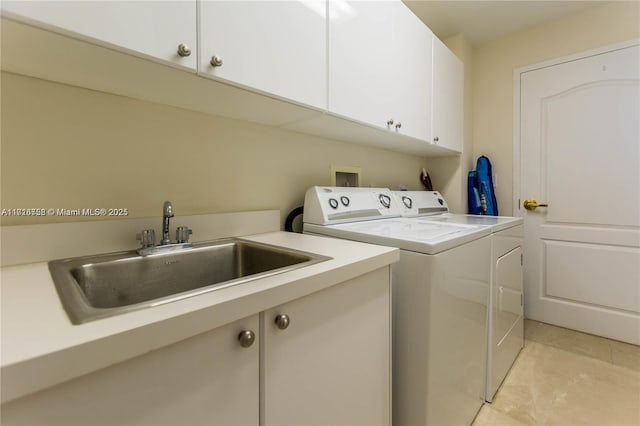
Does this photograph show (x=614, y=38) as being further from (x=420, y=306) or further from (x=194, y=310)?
(x=194, y=310)

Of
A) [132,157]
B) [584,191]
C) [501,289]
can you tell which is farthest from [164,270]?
[584,191]

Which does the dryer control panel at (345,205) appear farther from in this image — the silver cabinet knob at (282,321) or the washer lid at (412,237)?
the silver cabinet knob at (282,321)

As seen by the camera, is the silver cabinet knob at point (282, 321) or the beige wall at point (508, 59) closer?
the silver cabinet knob at point (282, 321)

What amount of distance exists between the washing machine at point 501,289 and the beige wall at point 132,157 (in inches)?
35.5

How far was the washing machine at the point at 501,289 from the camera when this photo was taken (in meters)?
1.54

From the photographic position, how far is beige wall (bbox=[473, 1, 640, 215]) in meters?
→ 2.24

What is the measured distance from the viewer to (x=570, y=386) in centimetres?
171

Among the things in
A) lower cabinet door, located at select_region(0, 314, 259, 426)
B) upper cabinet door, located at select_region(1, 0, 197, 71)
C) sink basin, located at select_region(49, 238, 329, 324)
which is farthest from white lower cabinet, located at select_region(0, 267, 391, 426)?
upper cabinet door, located at select_region(1, 0, 197, 71)

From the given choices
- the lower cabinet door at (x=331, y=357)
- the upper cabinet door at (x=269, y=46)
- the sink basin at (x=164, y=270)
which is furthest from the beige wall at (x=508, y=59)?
the sink basin at (x=164, y=270)

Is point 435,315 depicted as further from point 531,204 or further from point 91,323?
point 531,204

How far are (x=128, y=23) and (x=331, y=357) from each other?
99cm

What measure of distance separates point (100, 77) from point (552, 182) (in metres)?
3.05

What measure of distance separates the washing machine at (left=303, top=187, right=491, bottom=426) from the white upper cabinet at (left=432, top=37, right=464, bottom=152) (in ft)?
3.23

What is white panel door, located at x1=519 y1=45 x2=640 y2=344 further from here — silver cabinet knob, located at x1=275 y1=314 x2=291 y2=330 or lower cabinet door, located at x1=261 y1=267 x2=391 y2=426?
silver cabinet knob, located at x1=275 y1=314 x2=291 y2=330
